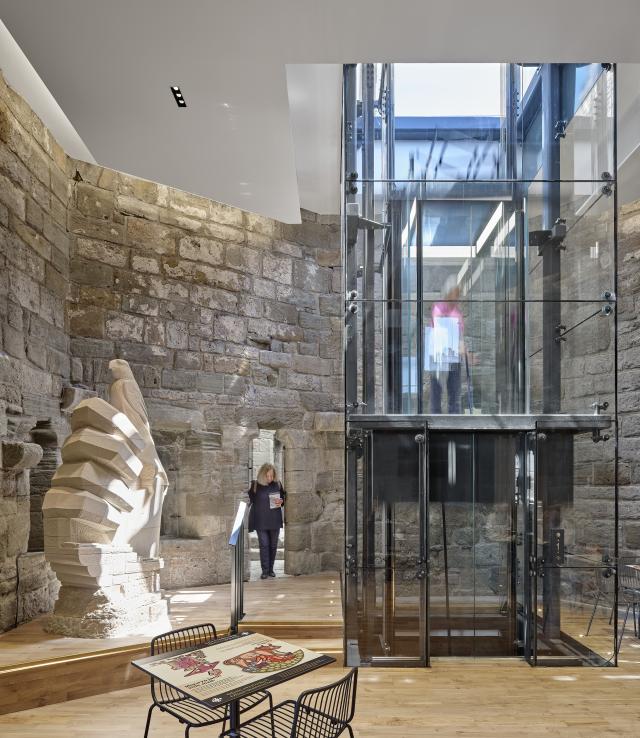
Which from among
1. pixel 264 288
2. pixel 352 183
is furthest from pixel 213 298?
pixel 352 183

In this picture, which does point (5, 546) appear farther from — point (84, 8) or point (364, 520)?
point (84, 8)

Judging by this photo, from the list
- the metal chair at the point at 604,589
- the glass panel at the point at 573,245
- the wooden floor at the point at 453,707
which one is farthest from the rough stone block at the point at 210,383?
the metal chair at the point at 604,589

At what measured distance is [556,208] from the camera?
16.4 ft

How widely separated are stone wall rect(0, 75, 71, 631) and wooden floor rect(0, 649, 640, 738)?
1.28 meters

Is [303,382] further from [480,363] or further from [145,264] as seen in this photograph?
[480,363]

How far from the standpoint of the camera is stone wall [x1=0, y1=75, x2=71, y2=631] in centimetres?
487

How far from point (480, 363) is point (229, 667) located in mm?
2882

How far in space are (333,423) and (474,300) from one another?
117 inches

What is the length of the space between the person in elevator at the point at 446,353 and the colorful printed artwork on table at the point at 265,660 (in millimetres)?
2369

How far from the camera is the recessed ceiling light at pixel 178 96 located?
484cm

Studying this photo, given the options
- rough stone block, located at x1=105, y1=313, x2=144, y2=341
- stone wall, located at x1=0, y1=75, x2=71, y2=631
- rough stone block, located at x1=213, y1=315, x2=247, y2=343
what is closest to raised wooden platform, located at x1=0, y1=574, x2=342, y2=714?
stone wall, located at x1=0, y1=75, x2=71, y2=631

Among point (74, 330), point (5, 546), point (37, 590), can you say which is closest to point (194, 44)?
point (74, 330)

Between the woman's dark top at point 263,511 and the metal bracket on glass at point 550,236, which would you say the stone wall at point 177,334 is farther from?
the metal bracket on glass at point 550,236

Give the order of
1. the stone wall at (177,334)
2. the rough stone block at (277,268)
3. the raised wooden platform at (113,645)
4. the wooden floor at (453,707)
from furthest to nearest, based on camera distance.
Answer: the rough stone block at (277,268), the stone wall at (177,334), the raised wooden platform at (113,645), the wooden floor at (453,707)
